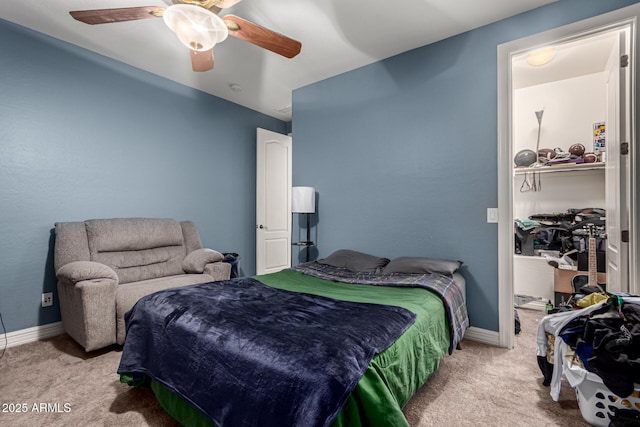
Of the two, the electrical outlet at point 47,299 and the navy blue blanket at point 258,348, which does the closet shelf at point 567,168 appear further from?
the electrical outlet at point 47,299

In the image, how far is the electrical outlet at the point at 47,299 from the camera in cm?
272

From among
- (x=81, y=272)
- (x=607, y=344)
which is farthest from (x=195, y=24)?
(x=607, y=344)

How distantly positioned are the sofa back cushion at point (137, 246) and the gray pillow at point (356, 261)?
1618 mm

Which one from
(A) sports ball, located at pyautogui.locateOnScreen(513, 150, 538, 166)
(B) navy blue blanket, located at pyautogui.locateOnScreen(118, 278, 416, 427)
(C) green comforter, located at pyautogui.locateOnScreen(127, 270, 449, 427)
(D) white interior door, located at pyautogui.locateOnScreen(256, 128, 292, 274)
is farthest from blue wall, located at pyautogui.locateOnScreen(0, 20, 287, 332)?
(A) sports ball, located at pyautogui.locateOnScreen(513, 150, 538, 166)

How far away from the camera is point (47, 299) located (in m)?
2.73

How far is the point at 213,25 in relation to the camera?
1.74 m

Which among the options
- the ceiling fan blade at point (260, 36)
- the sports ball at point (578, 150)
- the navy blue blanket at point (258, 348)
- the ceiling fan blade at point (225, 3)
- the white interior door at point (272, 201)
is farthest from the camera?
the white interior door at point (272, 201)

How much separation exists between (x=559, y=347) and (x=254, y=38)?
8.74 feet

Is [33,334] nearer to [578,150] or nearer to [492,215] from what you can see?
[492,215]

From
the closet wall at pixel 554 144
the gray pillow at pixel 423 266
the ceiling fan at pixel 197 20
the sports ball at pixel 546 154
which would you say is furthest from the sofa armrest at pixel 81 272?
the sports ball at pixel 546 154

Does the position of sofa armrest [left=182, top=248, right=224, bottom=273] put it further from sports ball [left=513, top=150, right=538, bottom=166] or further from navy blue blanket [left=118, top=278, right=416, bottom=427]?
sports ball [left=513, top=150, right=538, bottom=166]

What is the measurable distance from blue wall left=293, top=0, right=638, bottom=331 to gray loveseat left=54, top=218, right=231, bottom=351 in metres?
1.53

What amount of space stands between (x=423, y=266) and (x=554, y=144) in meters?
2.57

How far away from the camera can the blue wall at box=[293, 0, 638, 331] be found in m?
2.54
